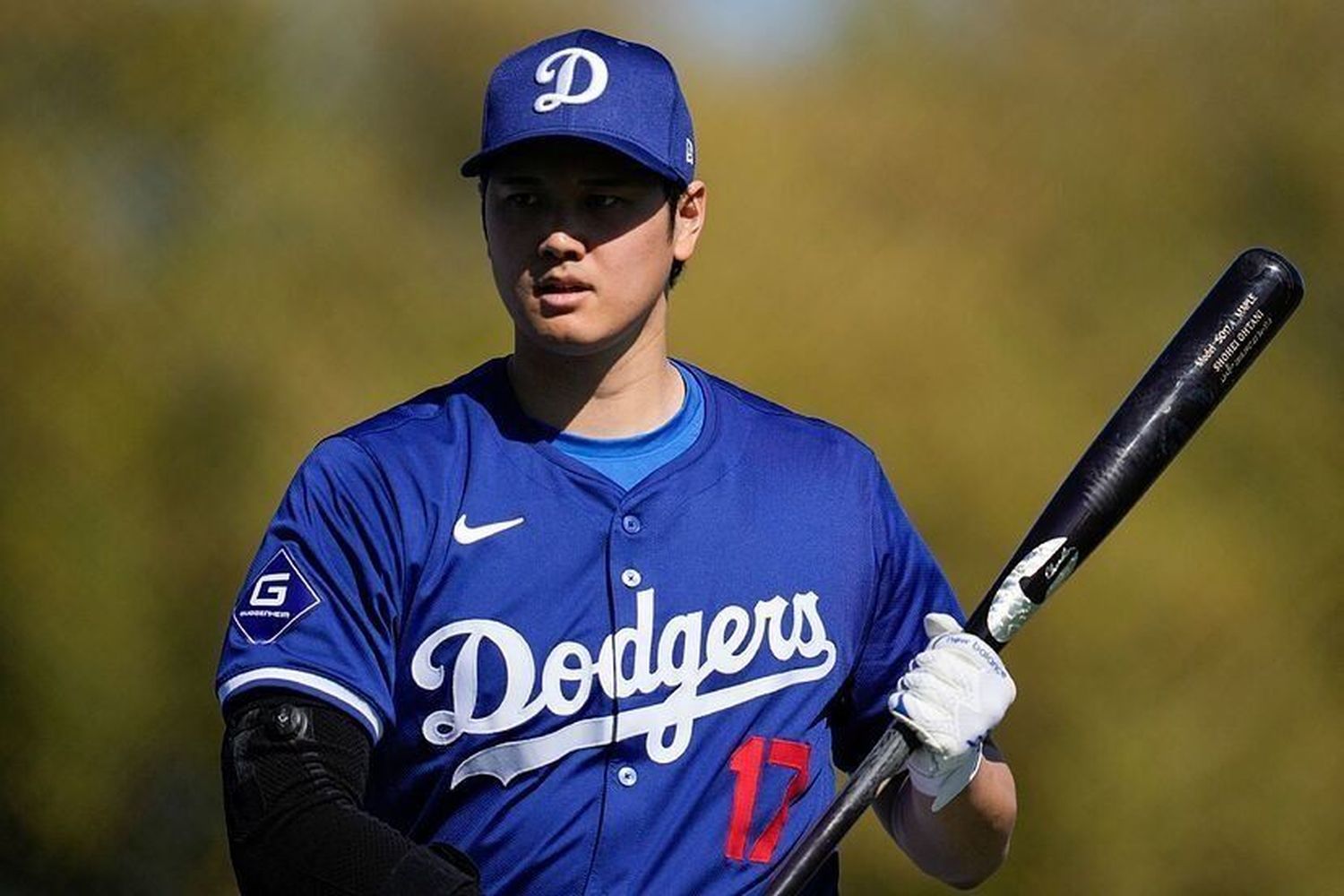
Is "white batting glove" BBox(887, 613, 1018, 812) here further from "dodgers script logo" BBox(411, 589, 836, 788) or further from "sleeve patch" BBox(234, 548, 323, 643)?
"sleeve patch" BBox(234, 548, 323, 643)

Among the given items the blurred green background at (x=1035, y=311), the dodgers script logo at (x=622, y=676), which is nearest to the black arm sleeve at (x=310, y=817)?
the dodgers script logo at (x=622, y=676)

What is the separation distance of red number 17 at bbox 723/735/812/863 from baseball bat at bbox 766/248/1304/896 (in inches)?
9.5

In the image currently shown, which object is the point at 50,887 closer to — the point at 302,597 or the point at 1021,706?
the point at 1021,706

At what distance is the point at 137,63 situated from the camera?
14.1 feet

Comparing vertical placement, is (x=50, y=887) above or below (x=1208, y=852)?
below

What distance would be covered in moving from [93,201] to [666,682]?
2.63 m

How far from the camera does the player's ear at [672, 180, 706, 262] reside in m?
2.25

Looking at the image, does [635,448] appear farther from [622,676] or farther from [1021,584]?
[1021,584]

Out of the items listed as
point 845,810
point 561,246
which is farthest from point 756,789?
point 561,246

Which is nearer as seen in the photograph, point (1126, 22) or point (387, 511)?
point (387, 511)

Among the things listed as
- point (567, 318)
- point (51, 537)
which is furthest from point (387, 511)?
point (51, 537)

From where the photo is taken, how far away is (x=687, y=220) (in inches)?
90.2

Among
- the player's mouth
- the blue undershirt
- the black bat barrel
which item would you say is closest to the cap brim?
the player's mouth

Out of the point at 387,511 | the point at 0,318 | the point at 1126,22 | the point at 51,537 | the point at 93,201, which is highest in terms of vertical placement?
the point at 1126,22
